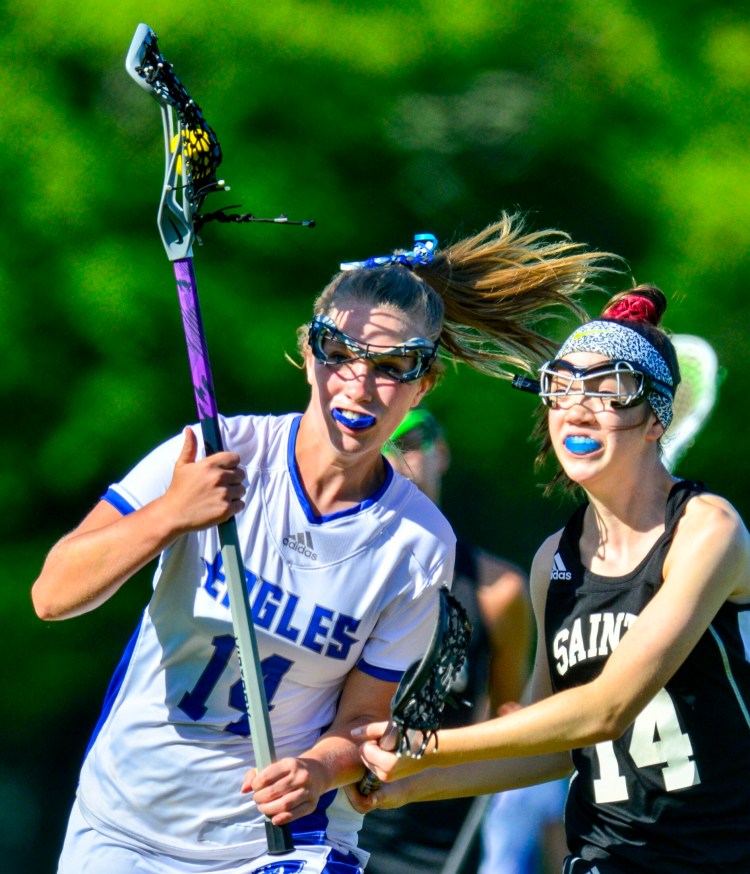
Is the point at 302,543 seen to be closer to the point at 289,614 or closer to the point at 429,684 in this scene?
the point at 289,614

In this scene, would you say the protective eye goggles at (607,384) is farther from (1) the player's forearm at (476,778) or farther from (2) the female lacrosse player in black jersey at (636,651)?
(1) the player's forearm at (476,778)

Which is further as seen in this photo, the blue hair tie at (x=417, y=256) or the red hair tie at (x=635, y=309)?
the blue hair tie at (x=417, y=256)

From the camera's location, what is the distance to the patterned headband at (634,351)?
2471 millimetres

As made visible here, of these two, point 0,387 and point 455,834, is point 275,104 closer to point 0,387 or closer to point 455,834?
point 0,387

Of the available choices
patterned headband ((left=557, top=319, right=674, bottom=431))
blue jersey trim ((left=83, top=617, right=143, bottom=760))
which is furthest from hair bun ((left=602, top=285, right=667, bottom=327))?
blue jersey trim ((left=83, top=617, right=143, bottom=760))

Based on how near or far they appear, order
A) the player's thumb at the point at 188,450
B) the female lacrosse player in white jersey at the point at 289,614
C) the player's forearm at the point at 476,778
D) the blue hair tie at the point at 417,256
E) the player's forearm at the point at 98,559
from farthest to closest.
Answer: the blue hair tie at the point at 417,256 → the player's forearm at the point at 476,778 → the female lacrosse player in white jersey at the point at 289,614 → the player's thumb at the point at 188,450 → the player's forearm at the point at 98,559

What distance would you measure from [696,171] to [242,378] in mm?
1664

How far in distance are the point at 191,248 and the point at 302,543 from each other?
61 cm

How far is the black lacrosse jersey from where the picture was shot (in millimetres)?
2381

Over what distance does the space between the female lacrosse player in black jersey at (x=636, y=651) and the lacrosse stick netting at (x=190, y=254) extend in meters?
0.24

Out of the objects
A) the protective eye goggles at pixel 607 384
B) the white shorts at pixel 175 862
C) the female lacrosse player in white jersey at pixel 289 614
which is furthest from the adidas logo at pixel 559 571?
the white shorts at pixel 175 862

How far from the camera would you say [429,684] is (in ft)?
7.56

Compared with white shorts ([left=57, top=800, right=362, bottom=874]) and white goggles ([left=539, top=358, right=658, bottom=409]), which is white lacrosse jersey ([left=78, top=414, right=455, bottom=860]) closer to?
white shorts ([left=57, top=800, right=362, bottom=874])

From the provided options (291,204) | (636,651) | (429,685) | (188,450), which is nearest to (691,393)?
(291,204)
